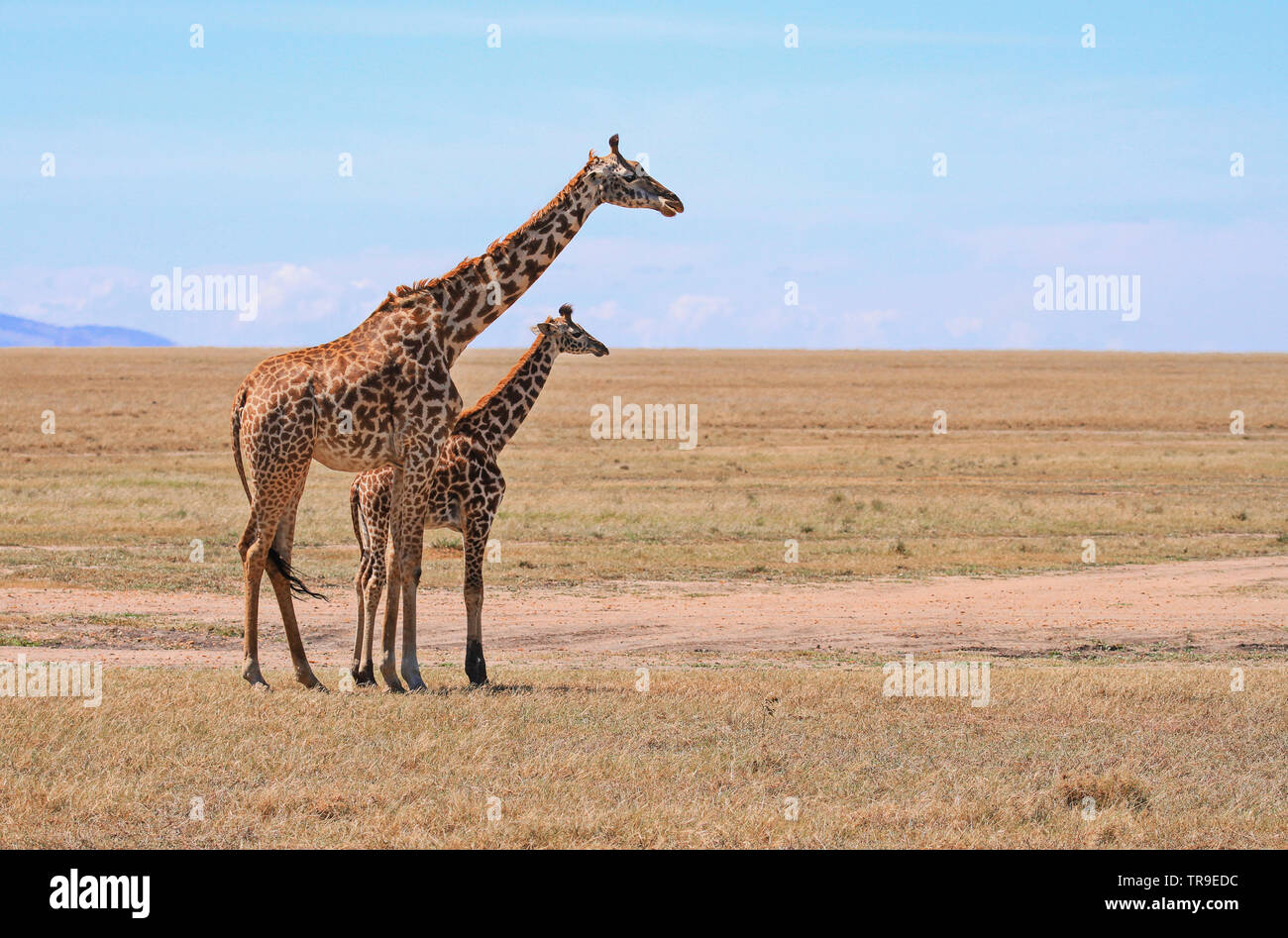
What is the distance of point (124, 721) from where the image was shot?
10.6 meters

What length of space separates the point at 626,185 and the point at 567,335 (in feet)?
6.77

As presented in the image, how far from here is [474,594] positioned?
1277 cm

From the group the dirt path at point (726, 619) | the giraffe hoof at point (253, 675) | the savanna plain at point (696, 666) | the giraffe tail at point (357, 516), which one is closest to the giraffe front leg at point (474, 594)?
the savanna plain at point (696, 666)

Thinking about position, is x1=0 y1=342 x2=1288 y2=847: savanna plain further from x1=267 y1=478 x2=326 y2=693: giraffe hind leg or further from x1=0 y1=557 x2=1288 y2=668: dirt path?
x1=267 y1=478 x2=326 y2=693: giraffe hind leg

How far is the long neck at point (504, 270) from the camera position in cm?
1257

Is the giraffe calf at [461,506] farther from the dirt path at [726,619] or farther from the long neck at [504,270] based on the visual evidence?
the dirt path at [726,619]

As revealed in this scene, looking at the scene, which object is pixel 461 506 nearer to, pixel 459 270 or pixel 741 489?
pixel 459 270

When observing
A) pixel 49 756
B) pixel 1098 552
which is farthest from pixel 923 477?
pixel 49 756

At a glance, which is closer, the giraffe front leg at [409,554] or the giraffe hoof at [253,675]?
the giraffe hoof at [253,675]

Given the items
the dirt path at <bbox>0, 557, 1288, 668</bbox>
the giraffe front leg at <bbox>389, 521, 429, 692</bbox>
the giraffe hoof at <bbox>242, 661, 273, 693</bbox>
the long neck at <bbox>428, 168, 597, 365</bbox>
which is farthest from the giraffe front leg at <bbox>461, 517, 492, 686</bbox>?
the dirt path at <bbox>0, 557, 1288, 668</bbox>

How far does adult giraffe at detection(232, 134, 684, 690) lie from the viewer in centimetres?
1165

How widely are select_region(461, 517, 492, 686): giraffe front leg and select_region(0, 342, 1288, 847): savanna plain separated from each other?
0.25 m

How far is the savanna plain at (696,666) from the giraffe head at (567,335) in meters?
3.23
